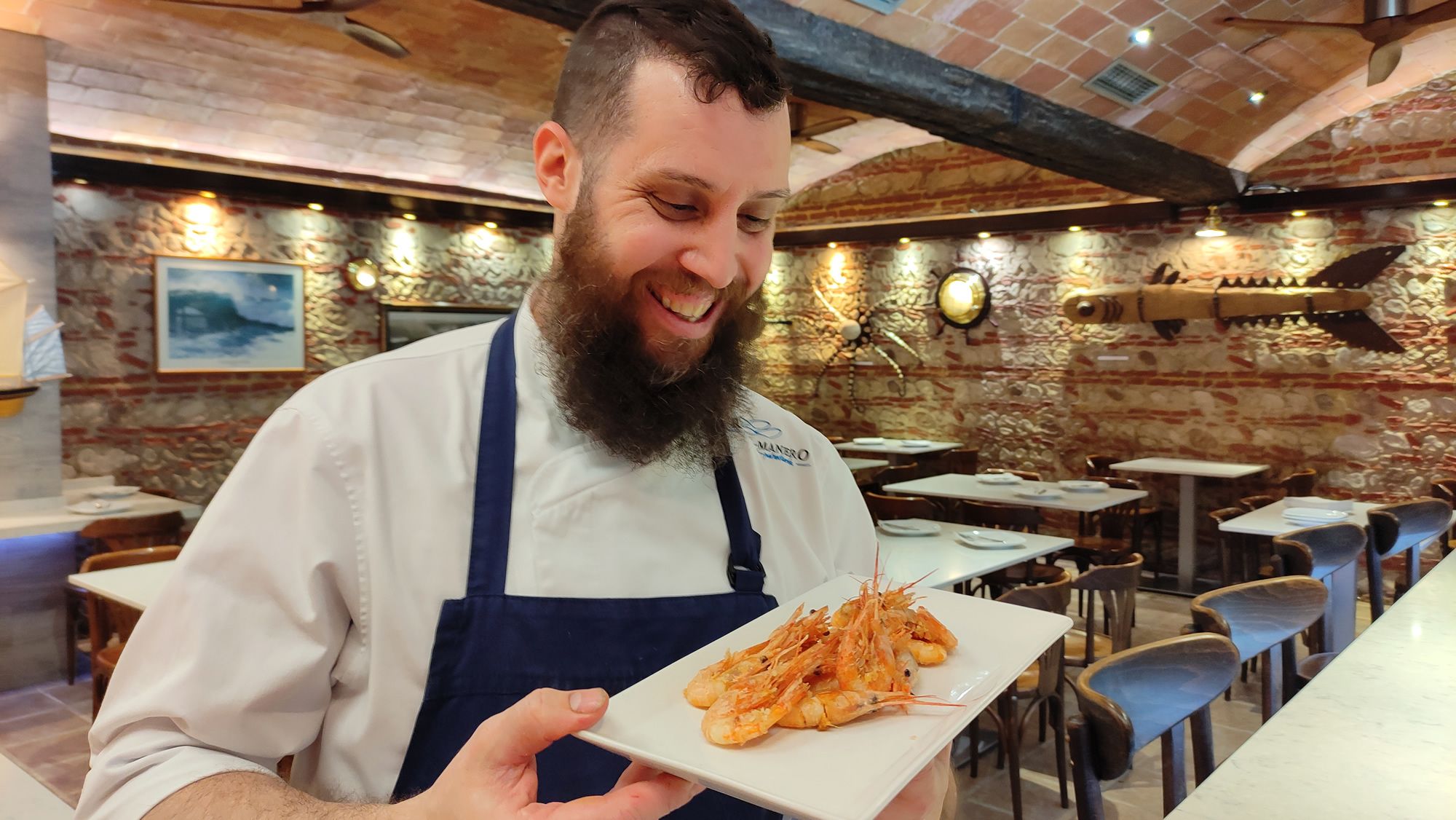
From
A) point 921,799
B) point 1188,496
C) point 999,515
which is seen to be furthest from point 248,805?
point 1188,496

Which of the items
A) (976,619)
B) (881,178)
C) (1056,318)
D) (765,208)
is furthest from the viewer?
(881,178)

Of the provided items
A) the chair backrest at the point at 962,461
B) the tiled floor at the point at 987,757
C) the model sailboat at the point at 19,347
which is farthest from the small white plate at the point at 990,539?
the model sailboat at the point at 19,347

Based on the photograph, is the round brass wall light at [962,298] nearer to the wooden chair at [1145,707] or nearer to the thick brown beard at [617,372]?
the wooden chair at [1145,707]

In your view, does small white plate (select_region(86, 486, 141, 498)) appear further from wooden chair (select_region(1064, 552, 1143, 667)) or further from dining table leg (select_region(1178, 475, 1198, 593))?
dining table leg (select_region(1178, 475, 1198, 593))

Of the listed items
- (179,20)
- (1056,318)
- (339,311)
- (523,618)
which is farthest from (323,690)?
(1056,318)

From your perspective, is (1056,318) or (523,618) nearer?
(523,618)

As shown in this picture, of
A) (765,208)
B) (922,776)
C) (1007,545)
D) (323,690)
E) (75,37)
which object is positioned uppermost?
(75,37)

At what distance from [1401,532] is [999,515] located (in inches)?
80.5

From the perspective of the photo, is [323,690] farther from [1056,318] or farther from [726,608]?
[1056,318]

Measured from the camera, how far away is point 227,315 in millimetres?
7758

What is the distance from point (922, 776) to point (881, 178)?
9.87m

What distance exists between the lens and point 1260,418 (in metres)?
8.06

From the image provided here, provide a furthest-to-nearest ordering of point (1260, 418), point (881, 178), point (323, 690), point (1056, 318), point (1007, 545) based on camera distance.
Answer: point (881, 178) < point (1056, 318) < point (1260, 418) < point (1007, 545) < point (323, 690)

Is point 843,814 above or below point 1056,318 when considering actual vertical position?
below
